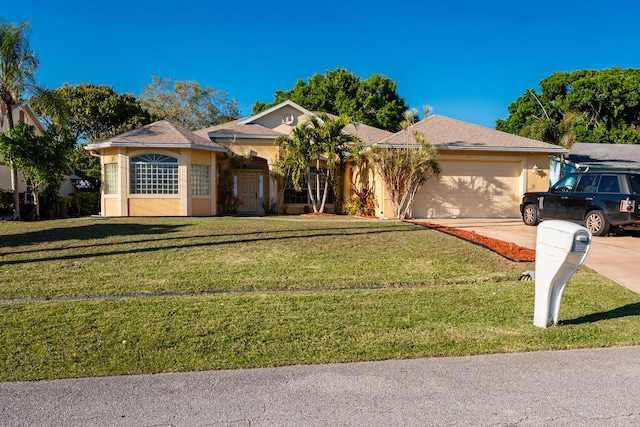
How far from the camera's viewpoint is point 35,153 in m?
17.1

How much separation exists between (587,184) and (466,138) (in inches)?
256

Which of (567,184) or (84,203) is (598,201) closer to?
(567,184)

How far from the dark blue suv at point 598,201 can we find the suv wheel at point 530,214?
32.4 inches

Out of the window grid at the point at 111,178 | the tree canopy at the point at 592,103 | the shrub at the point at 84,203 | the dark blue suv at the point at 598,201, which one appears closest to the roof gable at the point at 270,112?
the window grid at the point at 111,178

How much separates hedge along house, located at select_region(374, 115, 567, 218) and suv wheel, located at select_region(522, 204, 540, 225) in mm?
3376

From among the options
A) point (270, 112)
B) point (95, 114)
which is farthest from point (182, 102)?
point (270, 112)

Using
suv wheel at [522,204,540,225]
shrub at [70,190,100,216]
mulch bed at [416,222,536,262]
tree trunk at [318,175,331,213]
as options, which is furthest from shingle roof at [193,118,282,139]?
mulch bed at [416,222,536,262]

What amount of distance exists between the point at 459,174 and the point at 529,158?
114 inches

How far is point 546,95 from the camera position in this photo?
46.4m

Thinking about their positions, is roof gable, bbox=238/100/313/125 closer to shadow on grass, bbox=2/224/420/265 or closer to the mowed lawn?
shadow on grass, bbox=2/224/420/265

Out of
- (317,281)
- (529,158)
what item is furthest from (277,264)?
(529,158)

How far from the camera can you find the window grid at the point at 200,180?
19875 mm

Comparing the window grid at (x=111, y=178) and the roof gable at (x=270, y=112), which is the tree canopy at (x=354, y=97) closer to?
the roof gable at (x=270, y=112)

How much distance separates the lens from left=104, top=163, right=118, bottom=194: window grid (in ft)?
64.5
